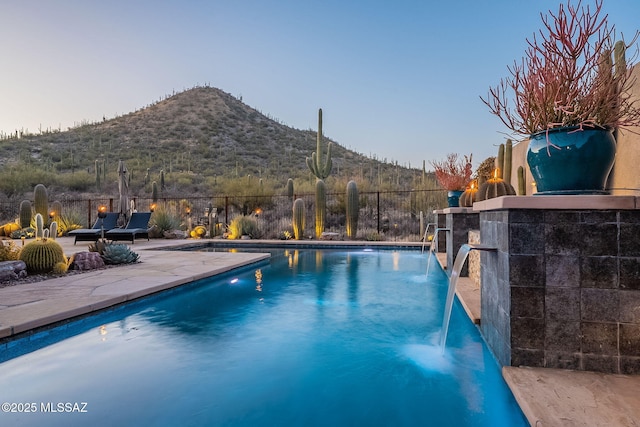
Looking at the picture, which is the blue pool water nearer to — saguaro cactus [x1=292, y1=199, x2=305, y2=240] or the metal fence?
saguaro cactus [x1=292, y1=199, x2=305, y2=240]

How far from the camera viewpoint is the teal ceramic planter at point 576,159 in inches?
80.9

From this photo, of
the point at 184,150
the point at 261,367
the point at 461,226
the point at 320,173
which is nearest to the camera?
the point at 261,367

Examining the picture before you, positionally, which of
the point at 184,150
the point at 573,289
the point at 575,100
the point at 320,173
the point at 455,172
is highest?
the point at 184,150

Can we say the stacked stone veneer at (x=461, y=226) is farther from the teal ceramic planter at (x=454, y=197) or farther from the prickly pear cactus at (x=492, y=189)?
the teal ceramic planter at (x=454, y=197)

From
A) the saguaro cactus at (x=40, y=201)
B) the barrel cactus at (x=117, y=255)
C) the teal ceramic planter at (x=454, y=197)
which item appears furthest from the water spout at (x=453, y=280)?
the saguaro cactus at (x=40, y=201)

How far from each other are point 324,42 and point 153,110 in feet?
102

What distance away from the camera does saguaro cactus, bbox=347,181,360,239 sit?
11016 mm

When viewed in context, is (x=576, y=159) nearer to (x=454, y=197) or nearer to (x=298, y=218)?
(x=454, y=197)

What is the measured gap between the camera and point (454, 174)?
7.12 meters

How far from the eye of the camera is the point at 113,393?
88.7 inches

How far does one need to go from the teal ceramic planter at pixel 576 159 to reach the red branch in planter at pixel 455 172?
16.5 feet

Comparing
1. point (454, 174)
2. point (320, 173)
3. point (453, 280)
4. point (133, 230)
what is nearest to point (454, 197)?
point (454, 174)

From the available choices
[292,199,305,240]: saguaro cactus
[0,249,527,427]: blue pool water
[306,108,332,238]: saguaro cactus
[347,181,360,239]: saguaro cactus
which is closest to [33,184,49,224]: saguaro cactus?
[292,199,305,240]: saguaro cactus

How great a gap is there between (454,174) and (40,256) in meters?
7.13
